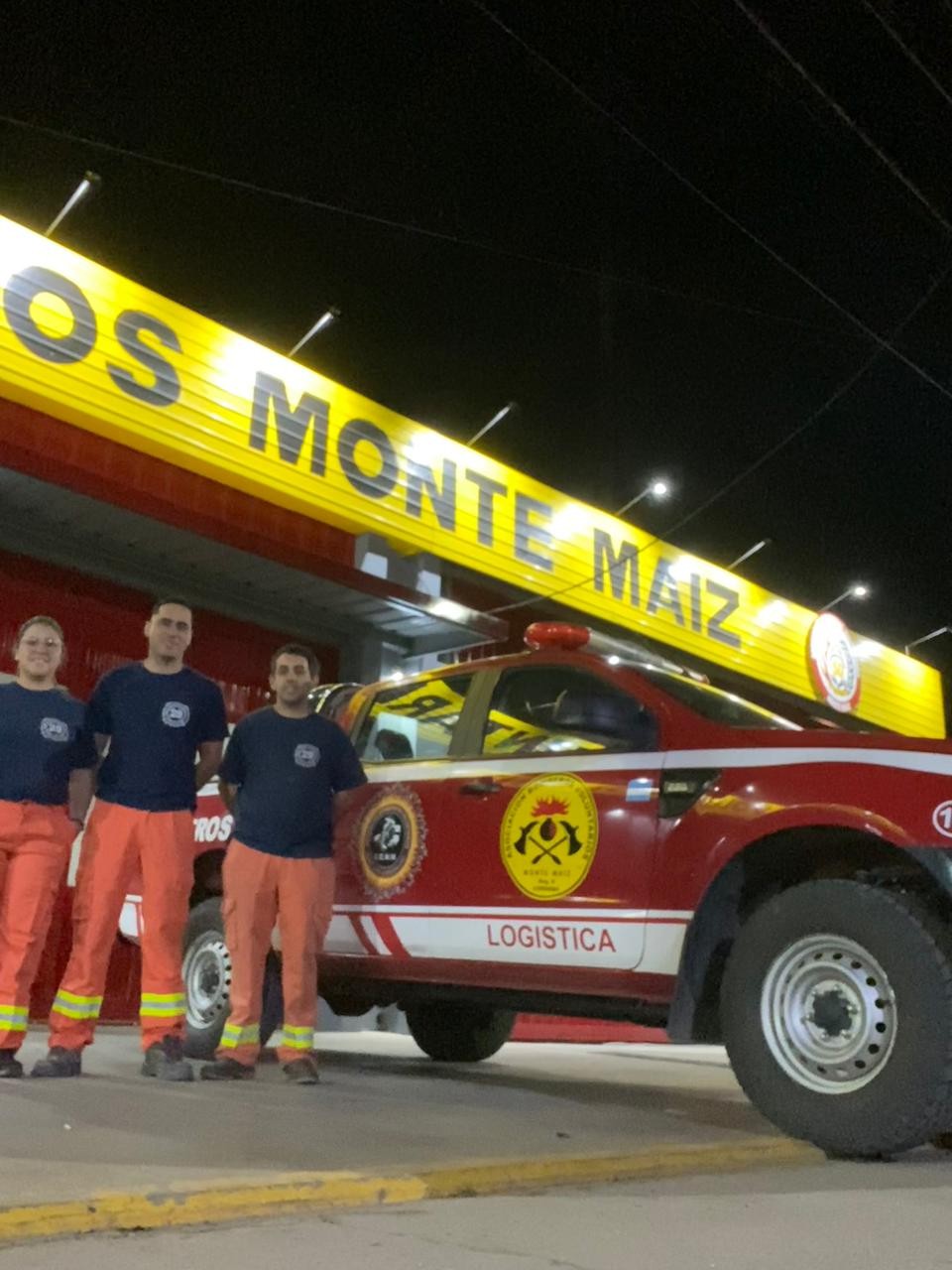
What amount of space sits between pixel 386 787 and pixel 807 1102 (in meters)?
2.32

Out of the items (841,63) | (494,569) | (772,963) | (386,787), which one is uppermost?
(841,63)

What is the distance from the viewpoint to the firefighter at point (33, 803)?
508 centimetres

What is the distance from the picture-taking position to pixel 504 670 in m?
5.63

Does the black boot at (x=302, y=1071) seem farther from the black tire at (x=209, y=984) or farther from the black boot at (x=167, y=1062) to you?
the black tire at (x=209, y=984)

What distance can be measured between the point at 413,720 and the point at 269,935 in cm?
124

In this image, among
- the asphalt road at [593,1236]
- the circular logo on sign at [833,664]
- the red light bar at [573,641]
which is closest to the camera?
the asphalt road at [593,1236]

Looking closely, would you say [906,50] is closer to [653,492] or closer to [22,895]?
[653,492]

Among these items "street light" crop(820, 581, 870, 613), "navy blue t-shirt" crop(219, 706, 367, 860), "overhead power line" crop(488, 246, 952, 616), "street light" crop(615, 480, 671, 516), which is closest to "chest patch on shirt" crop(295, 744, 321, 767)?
"navy blue t-shirt" crop(219, 706, 367, 860)

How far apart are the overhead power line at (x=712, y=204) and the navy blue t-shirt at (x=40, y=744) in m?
5.22

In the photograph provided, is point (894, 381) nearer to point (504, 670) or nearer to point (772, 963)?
point (504, 670)

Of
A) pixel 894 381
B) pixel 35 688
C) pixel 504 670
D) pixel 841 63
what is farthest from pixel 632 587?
pixel 35 688

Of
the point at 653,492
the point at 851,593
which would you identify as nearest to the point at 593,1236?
the point at 653,492

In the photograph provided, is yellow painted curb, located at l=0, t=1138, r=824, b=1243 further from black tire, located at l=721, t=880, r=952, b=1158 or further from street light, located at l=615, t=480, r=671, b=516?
street light, located at l=615, t=480, r=671, b=516

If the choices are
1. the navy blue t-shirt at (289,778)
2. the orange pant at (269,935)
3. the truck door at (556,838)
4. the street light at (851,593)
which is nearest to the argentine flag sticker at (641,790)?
the truck door at (556,838)
